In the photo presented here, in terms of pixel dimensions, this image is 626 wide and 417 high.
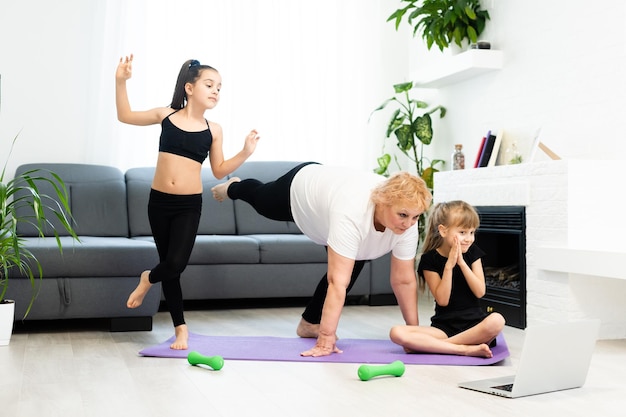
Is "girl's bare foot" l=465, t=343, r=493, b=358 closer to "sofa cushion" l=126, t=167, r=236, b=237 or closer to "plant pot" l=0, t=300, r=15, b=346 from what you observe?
"plant pot" l=0, t=300, r=15, b=346

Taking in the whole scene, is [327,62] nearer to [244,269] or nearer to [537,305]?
[244,269]

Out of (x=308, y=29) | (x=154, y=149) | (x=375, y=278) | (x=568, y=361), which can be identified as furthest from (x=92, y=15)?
(x=568, y=361)

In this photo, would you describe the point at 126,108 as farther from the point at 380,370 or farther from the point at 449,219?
the point at 380,370

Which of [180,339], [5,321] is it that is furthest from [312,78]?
[5,321]

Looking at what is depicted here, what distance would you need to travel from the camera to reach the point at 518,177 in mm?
4059

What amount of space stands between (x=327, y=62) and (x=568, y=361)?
3771 mm

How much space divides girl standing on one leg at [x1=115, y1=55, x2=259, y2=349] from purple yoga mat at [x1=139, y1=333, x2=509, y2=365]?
0.48 feet

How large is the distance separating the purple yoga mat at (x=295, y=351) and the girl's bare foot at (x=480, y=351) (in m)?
0.02

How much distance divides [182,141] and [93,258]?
0.83m

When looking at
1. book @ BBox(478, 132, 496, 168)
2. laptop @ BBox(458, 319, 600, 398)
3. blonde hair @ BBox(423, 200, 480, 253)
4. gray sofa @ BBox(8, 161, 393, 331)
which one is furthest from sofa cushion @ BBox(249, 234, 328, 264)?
A: laptop @ BBox(458, 319, 600, 398)

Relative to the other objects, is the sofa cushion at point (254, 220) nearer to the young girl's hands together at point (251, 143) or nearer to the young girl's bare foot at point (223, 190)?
the young girl's bare foot at point (223, 190)

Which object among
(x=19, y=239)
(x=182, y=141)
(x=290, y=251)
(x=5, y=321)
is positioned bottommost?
(x=5, y=321)

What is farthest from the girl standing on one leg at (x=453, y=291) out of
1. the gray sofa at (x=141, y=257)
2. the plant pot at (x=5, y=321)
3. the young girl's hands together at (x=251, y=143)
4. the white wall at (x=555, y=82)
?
the plant pot at (x=5, y=321)

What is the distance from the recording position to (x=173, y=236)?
3.25m
